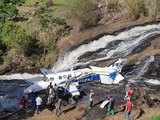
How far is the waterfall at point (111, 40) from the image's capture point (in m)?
44.4

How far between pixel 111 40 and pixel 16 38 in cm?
1116

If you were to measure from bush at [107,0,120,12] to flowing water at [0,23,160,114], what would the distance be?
26.4 ft

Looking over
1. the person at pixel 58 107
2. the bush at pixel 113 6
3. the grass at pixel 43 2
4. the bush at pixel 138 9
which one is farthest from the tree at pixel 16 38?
the person at pixel 58 107

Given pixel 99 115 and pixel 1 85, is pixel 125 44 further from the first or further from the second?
pixel 99 115

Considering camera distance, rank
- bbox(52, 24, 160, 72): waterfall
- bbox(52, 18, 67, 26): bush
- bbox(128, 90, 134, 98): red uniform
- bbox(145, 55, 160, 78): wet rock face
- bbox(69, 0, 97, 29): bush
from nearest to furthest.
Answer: bbox(128, 90, 134, 98): red uniform < bbox(145, 55, 160, 78): wet rock face < bbox(52, 24, 160, 72): waterfall < bbox(69, 0, 97, 29): bush < bbox(52, 18, 67, 26): bush

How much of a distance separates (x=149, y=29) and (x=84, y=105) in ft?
57.9

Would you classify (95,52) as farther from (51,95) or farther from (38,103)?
(38,103)

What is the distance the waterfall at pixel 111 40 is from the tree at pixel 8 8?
1711cm

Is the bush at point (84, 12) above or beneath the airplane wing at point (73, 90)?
above

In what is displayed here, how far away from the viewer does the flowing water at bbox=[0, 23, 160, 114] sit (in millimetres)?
42781

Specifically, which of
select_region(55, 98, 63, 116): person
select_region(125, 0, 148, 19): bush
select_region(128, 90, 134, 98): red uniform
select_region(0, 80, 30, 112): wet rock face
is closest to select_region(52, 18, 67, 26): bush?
select_region(125, 0, 148, 19): bush

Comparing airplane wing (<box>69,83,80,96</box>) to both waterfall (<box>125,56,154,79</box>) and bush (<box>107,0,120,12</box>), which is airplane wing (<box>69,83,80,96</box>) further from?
bush (<box>107,0,120,12</box>)

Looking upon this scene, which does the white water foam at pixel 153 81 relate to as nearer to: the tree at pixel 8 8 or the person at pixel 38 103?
the person at pixel 38 103

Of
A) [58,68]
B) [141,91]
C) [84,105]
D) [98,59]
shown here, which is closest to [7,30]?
[58,68]
